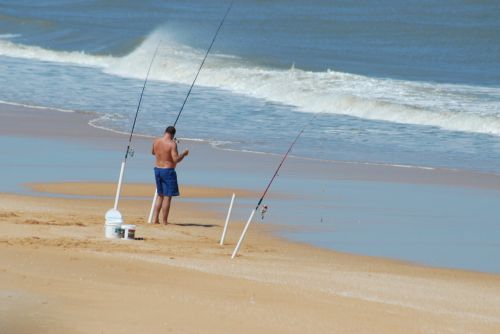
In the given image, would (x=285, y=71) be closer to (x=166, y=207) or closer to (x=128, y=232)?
(x=166, y=207)

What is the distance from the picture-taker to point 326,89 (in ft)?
87.7

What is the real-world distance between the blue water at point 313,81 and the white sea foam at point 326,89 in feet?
0.15

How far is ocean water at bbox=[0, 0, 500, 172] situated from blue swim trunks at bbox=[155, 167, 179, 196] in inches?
215

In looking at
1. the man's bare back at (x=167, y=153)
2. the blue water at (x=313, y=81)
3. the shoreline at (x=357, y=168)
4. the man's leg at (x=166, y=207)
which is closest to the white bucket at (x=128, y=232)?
the man's leg at (x=166, y=207)

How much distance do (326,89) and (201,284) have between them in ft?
60.7

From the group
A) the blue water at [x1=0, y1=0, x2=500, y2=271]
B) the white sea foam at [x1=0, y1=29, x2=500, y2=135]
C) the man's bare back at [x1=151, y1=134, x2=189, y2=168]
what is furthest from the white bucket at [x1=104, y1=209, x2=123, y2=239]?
the white sea foam at [x1=0, y1=29, x2=500, y2=135]

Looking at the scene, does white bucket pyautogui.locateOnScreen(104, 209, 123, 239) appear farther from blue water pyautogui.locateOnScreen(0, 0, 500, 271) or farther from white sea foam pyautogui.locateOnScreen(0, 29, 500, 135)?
white sea foam pyautogui.locateOnScreen(0, 29, 500, 135)

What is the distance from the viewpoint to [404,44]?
39.8 meters

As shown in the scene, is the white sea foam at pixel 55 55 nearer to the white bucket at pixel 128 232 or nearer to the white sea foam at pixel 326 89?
the white sea foam at pixel 326 89

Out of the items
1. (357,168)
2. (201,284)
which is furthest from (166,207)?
(357,168)

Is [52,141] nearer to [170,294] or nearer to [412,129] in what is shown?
[412,129]

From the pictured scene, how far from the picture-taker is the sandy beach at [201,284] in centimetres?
743

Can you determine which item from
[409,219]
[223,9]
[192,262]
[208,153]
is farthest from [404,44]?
[192,262]

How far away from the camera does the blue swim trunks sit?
12.1 m
